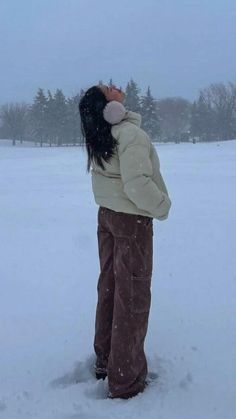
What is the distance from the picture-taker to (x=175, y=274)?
526cm

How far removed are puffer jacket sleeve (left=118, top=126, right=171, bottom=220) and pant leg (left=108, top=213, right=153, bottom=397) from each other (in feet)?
0.48

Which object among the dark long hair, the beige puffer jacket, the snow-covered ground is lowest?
the snow-covered ground

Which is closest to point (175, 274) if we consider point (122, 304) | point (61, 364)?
point (61, 364)

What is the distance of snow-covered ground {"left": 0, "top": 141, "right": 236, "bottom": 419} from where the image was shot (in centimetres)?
298

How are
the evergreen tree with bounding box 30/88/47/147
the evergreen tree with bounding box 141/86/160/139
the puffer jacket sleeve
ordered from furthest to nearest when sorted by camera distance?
the evergreen tree with bounding box 30/88/47/147 → the evergreen tree with bounding box 141/86/160/139 → the puffer jacket sleeve

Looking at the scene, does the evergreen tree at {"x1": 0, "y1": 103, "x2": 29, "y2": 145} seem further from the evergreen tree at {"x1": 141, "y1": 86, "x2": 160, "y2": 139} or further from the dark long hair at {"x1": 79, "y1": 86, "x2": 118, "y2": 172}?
the dark long hair at {"x1": 79, "y1": 86, "x2": 118, "y2": 172}

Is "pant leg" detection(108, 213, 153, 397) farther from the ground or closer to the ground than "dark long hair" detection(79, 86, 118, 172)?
closer to the ground

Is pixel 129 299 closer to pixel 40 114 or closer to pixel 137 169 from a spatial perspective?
pixel 137 169

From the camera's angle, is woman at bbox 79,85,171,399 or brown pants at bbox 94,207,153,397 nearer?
woman at bbox 79,85,171,399

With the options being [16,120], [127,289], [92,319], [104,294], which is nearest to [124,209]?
[127,289]

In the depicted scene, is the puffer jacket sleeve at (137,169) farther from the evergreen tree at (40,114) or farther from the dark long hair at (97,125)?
the evergreen tree at (40,114)

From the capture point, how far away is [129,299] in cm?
291

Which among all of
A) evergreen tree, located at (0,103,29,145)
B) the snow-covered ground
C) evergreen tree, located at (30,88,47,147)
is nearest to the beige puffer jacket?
the snow-covered ground

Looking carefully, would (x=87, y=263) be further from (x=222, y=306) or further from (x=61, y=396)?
(x=61, y=396)
